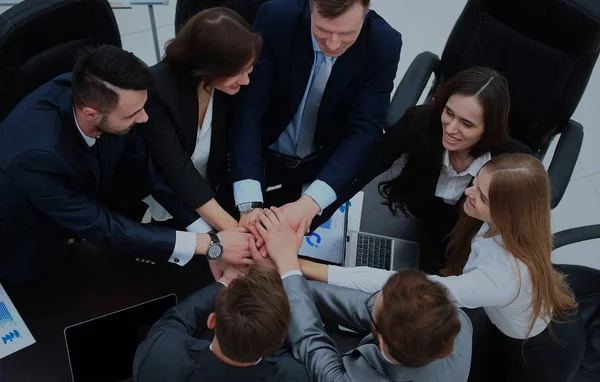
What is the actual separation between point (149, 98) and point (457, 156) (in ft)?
3.55

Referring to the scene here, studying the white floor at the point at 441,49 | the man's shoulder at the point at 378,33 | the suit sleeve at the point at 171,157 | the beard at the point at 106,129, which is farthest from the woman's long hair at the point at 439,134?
the white floor at the point at 441,49

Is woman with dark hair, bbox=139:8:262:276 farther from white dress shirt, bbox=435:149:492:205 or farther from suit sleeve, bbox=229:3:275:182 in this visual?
white dress shirt, bbox=435:149:492:205

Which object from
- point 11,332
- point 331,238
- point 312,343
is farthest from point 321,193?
point 11,332

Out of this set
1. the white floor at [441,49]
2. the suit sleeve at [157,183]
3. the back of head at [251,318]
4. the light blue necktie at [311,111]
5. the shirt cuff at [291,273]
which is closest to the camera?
the back of head at [251,318]

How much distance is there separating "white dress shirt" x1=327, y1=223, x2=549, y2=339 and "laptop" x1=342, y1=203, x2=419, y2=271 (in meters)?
0.16

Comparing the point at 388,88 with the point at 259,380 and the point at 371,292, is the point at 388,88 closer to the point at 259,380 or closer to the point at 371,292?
the point at 371,292

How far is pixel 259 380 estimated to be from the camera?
4.65ft

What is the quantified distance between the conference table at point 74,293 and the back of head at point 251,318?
1.55 feet

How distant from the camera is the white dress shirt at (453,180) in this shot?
6.91 feet

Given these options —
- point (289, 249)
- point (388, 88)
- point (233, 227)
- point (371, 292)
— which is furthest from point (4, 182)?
point (388, 88)

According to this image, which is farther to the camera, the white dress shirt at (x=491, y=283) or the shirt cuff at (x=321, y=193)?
the shirt cuff at (x=321, y=193)

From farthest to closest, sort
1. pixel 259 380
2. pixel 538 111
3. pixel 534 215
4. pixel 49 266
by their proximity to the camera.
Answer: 1. pixel 538 111
2. pixel 49 266
3. pixel 534 215
4. pixel 259 380

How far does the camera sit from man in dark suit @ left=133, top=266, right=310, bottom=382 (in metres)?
1.36

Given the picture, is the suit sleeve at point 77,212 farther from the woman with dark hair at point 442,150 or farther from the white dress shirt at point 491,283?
the woman with dark hair at point 442,150
